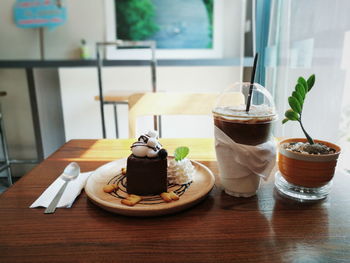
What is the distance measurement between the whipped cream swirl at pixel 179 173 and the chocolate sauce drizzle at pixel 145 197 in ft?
0.04

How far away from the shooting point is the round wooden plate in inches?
20.1

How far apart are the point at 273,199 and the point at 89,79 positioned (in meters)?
2.58

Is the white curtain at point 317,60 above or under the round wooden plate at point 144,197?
above

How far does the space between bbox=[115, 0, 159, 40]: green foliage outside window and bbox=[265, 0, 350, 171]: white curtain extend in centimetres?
135

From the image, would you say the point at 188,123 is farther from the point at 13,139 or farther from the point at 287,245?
the point at 287,245

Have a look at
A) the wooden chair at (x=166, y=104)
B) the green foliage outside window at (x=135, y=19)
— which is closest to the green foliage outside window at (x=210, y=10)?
the green foliage outside window at (x=135, y=19)

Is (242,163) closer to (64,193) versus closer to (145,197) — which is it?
(145,197)

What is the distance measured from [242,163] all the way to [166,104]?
2.58 ft

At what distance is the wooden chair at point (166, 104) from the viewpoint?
130cm

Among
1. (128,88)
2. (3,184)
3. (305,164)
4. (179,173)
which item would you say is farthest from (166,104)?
(3,184)

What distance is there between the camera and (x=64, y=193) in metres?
0.61

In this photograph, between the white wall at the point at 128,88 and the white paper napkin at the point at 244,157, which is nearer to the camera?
the white paper napkin at the point at 244,157

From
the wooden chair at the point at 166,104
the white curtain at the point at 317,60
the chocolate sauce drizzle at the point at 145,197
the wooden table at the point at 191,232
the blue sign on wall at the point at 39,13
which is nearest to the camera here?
the wooden table at the point at 191,232

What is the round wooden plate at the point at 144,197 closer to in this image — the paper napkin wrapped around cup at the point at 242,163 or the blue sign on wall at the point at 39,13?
the paper napkin wrapped around cup at the point at 242,163
